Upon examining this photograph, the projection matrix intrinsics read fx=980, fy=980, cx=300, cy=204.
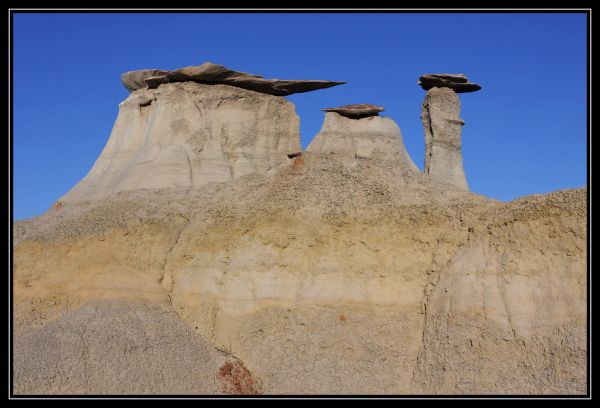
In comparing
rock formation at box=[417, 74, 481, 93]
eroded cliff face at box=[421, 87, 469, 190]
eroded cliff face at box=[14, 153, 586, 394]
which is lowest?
eroded cliff face at box=[14, 153, 586, 394]

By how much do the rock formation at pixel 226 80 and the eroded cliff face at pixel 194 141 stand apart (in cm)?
27

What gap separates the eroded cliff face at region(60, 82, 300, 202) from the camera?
38406 mm

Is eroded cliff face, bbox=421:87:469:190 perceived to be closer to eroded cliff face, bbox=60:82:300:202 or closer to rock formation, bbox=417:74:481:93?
rock formation, bbox=417:74:481:93

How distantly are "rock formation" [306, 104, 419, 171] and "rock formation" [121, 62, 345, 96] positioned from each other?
8.68 ft

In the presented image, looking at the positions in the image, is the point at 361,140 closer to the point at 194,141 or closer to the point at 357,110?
the point at 357,110

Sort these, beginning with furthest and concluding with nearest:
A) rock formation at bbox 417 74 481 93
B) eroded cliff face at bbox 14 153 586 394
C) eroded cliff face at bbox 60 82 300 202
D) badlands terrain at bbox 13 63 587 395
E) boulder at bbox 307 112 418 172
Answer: rock formation at bbox 417 74 481 93
eroded cliff face at bbox 60 82 300 202
boulder at bbox 307 112 418 172
eroded cliff face at bbox 14 153 586 394
badlands terrain at bbox 13 63 587 395

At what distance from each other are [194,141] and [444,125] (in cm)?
1028

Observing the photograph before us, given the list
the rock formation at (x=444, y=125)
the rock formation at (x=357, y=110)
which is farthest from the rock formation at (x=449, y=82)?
the rock formation at (x=357, y=110)

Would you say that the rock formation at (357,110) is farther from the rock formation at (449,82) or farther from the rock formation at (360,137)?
the rock formation at (449,82)

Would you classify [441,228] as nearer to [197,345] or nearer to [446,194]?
[446,194]

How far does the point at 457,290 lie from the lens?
30891 millimetres

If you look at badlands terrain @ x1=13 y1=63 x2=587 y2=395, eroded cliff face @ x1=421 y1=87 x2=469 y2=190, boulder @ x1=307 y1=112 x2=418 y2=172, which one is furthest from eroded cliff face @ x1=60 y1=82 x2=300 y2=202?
eroded cliff face @ x1=421 y1=87 x2=469 y2=190

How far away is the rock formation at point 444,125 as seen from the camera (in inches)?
1580
